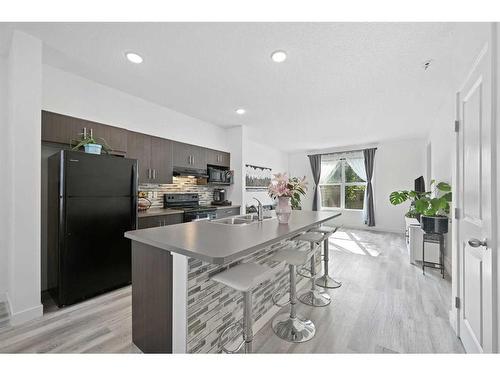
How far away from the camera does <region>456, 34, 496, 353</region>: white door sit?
1.22 metres

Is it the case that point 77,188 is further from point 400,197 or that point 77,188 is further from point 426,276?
point 400,197

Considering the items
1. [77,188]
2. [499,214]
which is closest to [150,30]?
[77,188]

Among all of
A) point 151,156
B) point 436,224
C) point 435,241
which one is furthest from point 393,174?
point 151,156

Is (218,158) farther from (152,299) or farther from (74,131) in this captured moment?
(152,299)

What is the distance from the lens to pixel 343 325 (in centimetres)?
194

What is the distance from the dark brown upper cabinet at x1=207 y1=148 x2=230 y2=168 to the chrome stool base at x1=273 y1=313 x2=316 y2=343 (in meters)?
3.28

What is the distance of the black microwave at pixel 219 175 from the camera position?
14.4ft

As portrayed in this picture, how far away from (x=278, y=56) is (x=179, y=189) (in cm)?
286

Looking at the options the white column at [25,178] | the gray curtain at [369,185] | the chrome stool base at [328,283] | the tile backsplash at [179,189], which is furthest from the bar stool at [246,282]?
the gray curtain at [369,185]

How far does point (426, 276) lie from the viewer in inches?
120

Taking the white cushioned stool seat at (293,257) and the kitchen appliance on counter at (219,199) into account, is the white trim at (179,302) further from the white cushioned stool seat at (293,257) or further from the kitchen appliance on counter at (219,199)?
the kitchen appliance on counter at (219,199)

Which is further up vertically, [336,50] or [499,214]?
[336,50]

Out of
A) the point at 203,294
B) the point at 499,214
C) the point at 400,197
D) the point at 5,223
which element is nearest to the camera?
the point at 499,214
